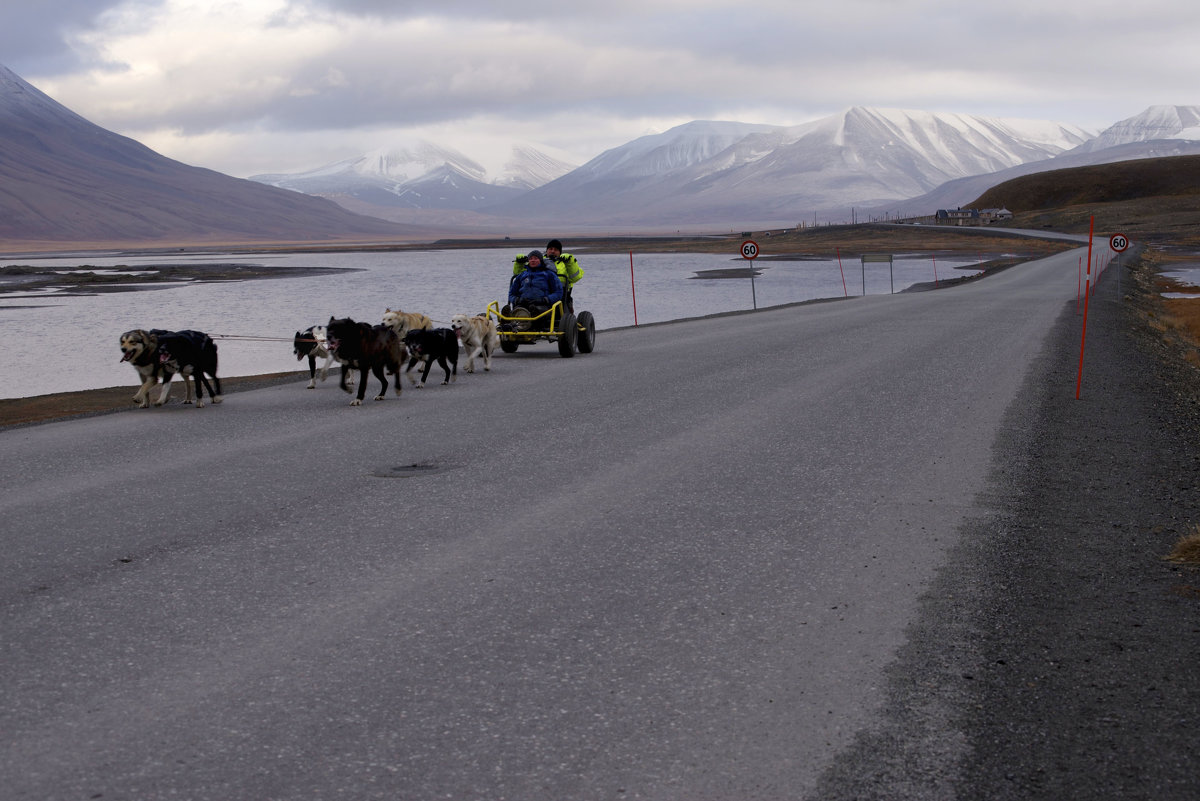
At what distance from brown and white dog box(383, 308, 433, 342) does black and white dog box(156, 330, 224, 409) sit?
7.29 ft

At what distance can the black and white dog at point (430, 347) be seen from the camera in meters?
15.5

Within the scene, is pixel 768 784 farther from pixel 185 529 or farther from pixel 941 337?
pixel 941 337

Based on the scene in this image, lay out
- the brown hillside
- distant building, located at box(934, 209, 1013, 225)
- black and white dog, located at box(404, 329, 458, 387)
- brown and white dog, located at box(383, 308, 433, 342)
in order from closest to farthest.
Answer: black and white dog, located at box(404, 329, 458, 387) → brown and white dog, located at box(383, 308, 433, 342) → the brown hillside → distant building, located at box(934, 209, 1013, 225)

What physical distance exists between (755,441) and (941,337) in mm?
12142

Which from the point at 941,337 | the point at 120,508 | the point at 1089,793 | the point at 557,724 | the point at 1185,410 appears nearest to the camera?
the point at 1089,793

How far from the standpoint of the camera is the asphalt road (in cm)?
423

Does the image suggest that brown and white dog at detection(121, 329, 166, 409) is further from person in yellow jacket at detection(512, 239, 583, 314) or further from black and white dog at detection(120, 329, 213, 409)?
person in yellow jacket at detection(512, 239, 583, 314)

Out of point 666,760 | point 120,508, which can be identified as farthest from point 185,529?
point 666,760

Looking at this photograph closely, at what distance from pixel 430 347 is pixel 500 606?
10075 mm

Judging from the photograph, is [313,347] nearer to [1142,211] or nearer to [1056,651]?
[1056,651]

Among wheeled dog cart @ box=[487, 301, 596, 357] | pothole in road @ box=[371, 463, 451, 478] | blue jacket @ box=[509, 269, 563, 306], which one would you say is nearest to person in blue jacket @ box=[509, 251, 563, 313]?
blue jacket @ box=[509, 269, 563, 306]

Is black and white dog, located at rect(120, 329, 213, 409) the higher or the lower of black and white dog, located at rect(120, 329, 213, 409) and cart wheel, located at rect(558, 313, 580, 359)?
the higher

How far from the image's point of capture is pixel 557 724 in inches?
178

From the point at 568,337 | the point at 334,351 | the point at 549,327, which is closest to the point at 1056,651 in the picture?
the point at 334,351
